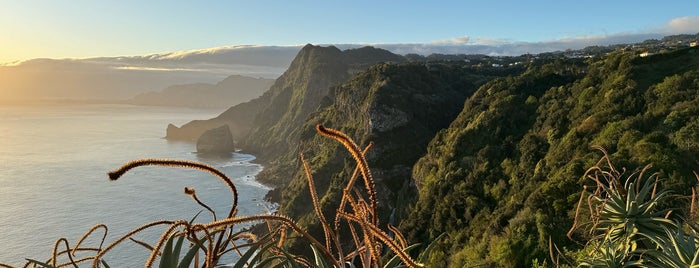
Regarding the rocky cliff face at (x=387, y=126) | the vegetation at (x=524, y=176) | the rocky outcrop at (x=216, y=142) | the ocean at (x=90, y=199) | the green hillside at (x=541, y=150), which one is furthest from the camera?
the rocky outcrop at (x=216, y=142)

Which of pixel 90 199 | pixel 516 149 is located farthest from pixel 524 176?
pixel 90 199

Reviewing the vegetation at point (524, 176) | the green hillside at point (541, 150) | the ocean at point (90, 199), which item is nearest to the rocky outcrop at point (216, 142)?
the ocean at point (90, 199)

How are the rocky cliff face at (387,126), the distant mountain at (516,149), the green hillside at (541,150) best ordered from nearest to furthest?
1. the green hillside at (541,150)
2. the distant mountain at (516,149)
3. the rocky cliff face at (387,126)

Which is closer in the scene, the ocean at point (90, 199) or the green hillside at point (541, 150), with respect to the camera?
the green hillside at point (541, 150)

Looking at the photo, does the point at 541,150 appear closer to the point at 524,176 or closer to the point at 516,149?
the point at 516,149

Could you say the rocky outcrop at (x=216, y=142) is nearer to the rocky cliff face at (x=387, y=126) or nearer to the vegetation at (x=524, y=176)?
the rocky cliff face at (x=387, y=126)

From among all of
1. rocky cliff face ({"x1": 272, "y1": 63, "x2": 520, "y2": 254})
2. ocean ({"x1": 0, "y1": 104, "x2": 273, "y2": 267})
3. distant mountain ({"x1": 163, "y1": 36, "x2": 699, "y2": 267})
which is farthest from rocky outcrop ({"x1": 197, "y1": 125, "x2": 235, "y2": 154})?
distant mountain ({"x1": 163, "y1": 36, "x2": 699, "y2": 267})

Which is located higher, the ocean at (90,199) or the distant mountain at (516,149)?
the distant mountain at (516,149)

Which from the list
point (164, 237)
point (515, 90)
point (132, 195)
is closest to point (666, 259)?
point (164, 237)

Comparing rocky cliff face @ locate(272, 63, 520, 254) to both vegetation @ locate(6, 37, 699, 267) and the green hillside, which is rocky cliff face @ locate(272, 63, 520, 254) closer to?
vegetation @ locate(6, 37, 699, 267)
